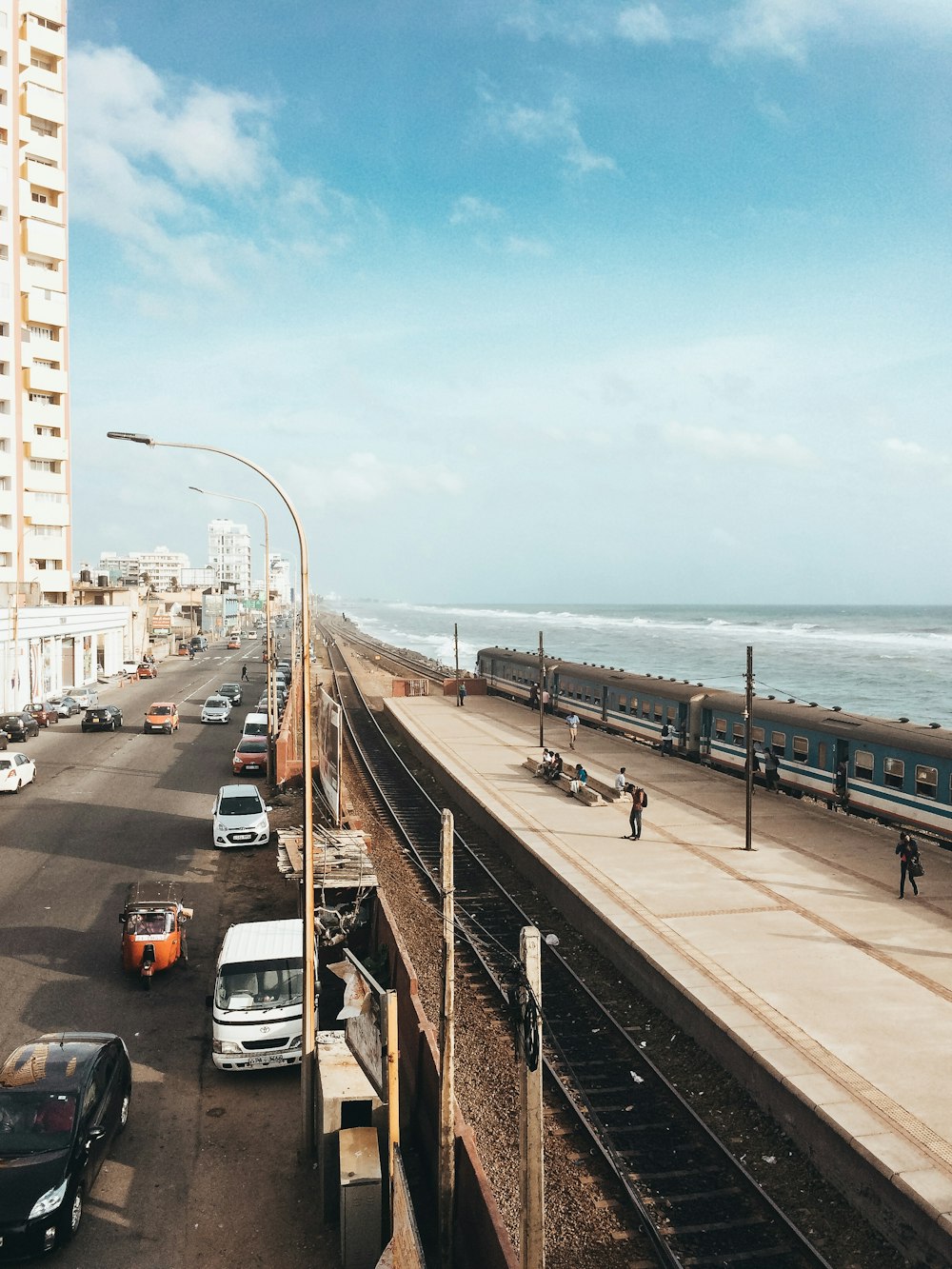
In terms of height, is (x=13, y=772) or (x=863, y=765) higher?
(x=863, y=765)

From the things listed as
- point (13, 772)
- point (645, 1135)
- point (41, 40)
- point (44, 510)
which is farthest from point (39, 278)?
point (645, 1135)

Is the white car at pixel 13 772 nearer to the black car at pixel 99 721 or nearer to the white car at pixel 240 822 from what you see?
the white car at pixel 240 822

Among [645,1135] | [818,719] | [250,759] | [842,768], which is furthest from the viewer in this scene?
[250,759]

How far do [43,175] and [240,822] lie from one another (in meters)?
56.1

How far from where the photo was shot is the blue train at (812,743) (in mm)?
24062

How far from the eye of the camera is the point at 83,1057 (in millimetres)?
11133

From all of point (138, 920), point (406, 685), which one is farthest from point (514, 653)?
point (138, 920)

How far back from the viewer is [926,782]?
78.5 feet

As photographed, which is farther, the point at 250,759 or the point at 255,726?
the point at 255,726

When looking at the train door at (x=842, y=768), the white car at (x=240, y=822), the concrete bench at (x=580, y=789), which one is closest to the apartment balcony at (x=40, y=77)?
the concrete bench at (x=580, y=789)

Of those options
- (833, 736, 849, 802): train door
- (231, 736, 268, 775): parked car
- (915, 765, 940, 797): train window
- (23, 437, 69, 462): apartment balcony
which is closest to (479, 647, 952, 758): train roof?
(833, 736, 849, 802): train door

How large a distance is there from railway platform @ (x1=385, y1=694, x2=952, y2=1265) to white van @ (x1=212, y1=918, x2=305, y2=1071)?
6016 mm

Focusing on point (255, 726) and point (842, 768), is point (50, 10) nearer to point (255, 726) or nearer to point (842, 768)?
point (255, 726)

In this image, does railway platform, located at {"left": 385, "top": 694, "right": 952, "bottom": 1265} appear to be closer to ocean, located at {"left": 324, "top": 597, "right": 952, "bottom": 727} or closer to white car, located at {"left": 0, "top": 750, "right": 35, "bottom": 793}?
white car, located at {"left": 0, "top": 750, "right": 35, "bottom": 793}
